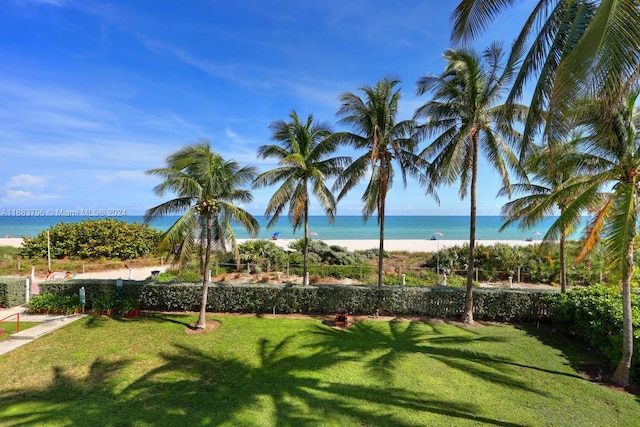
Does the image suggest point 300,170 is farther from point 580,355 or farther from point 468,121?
point 580,355

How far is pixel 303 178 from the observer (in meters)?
12.2

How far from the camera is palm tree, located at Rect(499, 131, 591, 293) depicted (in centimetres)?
685

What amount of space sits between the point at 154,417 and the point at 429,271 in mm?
16366

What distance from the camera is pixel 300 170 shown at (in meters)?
12.1

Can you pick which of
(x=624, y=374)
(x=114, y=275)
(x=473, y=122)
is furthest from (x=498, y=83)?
(x=114, y=275)

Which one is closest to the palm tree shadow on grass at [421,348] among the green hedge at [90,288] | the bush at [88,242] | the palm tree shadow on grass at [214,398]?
the palm tree shadow on grass at [214,398]

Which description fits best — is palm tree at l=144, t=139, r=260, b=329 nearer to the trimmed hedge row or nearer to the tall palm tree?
the trimmed hedge row

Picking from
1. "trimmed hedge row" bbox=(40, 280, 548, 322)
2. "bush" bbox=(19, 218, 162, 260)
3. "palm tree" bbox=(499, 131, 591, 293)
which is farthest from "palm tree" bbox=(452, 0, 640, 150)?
"bush" bbox=(19, 218, 162, 260)

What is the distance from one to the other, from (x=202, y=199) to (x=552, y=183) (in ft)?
41.5

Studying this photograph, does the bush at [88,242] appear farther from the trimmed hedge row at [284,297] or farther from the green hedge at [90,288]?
the trimmed hedge row at [284,297]

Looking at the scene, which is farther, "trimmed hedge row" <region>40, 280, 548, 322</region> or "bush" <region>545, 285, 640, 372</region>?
"trimmed hedge row" <region>40, 280, 548, 322</region>

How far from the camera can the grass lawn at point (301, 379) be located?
5.04 metres

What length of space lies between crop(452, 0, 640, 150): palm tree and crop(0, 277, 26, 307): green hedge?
17325mm

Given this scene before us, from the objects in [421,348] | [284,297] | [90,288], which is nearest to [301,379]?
[421,348]
